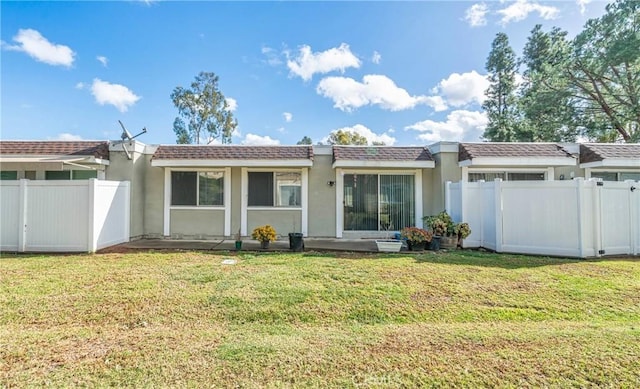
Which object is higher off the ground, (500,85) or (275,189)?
(500,85)

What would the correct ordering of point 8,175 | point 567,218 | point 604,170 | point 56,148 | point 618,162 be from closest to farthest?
point 567,218, point 56,148, point 618,162, point 8,175, point 604,170

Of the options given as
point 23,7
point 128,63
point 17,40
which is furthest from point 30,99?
point 128,63

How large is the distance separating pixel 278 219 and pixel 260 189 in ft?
4.75

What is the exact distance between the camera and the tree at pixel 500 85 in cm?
3003

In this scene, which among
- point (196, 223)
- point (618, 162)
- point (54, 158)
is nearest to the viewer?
point (54, 158)

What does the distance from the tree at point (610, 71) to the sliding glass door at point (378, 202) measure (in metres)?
18.9

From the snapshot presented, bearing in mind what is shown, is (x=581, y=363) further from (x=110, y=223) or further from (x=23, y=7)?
(x=23, y=7)

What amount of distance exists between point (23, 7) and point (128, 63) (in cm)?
809

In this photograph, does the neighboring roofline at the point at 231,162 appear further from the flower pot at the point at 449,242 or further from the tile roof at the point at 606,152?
the tile roof at the point at 606,152

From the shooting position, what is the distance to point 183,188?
12.2 m

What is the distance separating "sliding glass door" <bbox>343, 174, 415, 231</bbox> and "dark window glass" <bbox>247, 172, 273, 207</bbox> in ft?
10.2

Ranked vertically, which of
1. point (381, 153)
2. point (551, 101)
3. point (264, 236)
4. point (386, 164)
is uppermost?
point (551, 101)

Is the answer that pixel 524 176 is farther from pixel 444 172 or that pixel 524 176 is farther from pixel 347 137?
pixel 347 137

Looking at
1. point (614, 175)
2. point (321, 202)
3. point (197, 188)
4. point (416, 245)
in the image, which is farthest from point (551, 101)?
Answer: point (197, 188)
